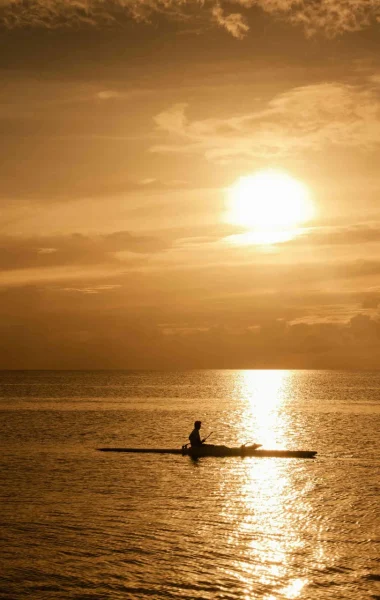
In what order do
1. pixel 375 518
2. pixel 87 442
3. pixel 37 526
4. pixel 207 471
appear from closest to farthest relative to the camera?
pixel 37 526 < pixel 375 518 < pixel 207 471 < pixel 87 442

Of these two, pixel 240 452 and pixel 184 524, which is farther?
pixel 240 452

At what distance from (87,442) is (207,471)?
1805 centimetres

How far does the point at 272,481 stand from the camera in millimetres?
37375

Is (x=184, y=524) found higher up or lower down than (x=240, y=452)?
lower down

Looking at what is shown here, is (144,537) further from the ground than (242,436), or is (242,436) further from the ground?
(242,436)

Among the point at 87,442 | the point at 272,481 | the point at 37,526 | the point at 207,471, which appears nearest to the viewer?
the point at 37,526

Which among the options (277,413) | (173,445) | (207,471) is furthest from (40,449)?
(277,413)

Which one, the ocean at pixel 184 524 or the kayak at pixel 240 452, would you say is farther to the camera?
the kayak at pixel 240 452

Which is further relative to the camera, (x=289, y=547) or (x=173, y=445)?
(x=173, y=445)

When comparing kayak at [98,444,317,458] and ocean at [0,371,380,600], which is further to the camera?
kayak at [98,444,317,458]

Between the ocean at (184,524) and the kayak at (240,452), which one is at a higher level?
the kayak at (240,452)

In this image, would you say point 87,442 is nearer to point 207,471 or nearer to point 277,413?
point 207,471

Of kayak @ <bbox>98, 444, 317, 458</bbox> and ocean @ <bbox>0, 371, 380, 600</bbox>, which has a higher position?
kayak @ <bbox>98, 444, 317, 458</bbox>

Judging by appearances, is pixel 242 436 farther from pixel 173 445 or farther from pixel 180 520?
pixel 180 520
